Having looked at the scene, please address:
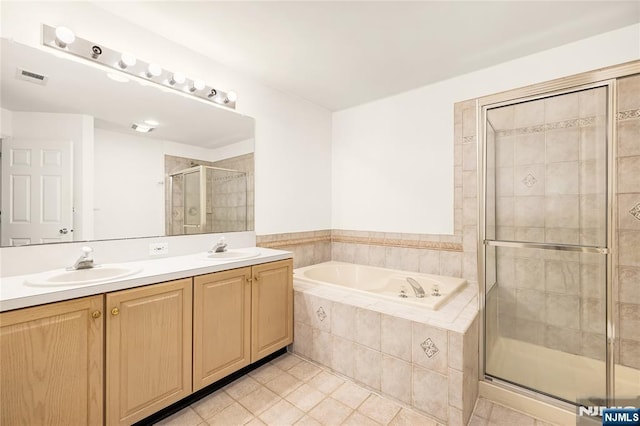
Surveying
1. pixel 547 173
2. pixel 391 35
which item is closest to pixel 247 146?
pixel 391 35

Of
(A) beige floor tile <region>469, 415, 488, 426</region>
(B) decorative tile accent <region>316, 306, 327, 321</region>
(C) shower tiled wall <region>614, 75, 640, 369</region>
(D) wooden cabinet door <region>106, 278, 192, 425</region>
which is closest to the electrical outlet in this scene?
(D) wooden cabinet door <region>106, 278, 192, 425</region>

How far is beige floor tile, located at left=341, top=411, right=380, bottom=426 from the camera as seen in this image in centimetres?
150

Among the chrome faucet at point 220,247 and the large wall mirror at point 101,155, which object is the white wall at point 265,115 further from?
the chrome faucet at point 220,247

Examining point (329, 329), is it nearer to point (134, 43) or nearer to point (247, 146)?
point (247, 146)

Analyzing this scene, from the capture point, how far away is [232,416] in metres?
1.55

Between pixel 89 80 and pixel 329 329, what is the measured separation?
2.29 meters

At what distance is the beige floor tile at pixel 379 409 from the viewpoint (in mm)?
1554

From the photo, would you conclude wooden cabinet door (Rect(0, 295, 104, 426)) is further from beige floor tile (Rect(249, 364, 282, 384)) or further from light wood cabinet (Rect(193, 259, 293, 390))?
beige floor tile (Rect(249, 364, 282, 384))

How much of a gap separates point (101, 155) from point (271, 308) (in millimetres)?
1540

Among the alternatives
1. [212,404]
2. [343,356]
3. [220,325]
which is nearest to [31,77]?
[220,325]

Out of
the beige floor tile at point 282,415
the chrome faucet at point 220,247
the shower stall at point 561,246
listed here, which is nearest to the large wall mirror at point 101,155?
the chrome faucet at point 220,247

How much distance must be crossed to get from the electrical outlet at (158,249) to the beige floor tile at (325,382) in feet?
4.60

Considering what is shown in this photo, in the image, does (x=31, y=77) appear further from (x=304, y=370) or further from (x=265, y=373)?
(x=304, y=370)

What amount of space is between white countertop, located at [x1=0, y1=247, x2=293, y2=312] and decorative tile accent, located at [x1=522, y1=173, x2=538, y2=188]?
74.0 inches
